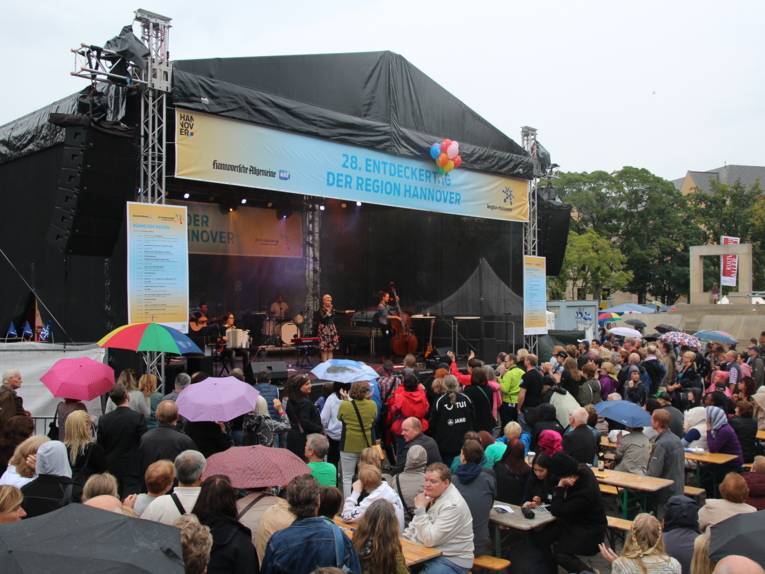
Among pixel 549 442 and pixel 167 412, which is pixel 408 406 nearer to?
pixel 549 442

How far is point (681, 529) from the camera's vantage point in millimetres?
4309

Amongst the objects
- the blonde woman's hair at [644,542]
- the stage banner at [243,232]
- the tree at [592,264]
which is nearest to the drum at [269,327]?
the stage banner at [243,232]

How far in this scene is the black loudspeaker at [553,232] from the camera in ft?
53.6

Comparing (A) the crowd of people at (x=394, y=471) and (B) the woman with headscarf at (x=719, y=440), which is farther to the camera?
(B) the woman with headscarf at (x=719, y=440)

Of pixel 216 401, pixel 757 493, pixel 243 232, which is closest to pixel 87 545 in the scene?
pixel 216 401

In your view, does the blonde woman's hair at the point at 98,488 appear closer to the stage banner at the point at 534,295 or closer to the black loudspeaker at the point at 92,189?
the black loudspeaker at the point at 92,189

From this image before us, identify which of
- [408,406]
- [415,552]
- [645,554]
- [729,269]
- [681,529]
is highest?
[729,269]

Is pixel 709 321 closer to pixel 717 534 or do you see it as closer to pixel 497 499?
pixel 497 499

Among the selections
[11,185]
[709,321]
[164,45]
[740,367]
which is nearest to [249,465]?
[164,45]

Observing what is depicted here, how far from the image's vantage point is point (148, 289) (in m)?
8.91

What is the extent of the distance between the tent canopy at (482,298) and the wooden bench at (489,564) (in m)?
11.3

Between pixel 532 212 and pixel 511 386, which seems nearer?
pixel 511 386

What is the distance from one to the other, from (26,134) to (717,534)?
1208cm

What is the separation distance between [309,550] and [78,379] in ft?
13.5
